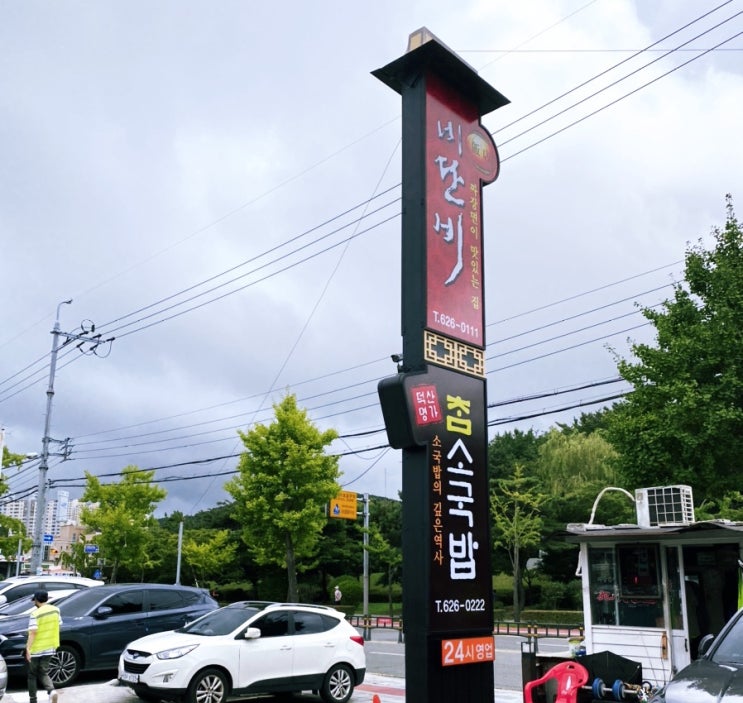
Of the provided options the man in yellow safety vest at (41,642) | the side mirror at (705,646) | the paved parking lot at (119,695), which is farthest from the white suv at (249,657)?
the side mirror at (705,646)

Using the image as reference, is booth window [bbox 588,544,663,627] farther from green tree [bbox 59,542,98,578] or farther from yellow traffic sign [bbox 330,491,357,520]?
green tree [bbox 59,542,98,578]

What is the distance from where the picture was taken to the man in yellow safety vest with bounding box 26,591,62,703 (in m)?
11.1

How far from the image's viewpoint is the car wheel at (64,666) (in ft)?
43.2

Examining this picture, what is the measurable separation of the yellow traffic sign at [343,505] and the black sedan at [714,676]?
27665 mm

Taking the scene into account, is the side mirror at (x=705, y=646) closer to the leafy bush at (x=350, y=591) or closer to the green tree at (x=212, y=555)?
the leafy bush at (x=350, y=591)

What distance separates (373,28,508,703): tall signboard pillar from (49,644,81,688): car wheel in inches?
344

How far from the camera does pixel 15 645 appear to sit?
13203 mm

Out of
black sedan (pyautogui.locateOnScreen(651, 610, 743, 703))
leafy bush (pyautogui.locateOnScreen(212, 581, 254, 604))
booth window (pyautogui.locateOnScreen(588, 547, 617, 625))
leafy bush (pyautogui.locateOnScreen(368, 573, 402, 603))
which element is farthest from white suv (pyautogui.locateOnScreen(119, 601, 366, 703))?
leafy bush (pyautogui.locateOnScreen(368, 573, 402, 603))

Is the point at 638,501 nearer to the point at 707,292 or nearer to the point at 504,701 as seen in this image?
the point at 504,701

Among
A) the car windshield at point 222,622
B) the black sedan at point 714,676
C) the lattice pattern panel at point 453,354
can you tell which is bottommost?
the car windshield at point 222,622

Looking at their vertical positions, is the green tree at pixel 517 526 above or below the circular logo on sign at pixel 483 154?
below

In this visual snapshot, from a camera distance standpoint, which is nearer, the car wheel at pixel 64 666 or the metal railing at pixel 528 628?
the car wheel at pixel 64 666

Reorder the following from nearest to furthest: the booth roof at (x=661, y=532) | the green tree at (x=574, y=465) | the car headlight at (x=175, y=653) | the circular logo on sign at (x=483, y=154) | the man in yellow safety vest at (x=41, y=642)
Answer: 1. the circular logo on sign at (x=483, y=154)
2. the booth roof at (x=661, y=532)
3. the man in yellow safety vest at (x=41, y=642)
4. the car headlight at (x=175, y=653)
5. the green tree at (x=574, y=465)

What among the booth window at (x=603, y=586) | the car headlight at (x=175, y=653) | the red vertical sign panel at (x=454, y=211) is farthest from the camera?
the booth window at (x=603, y=586)
